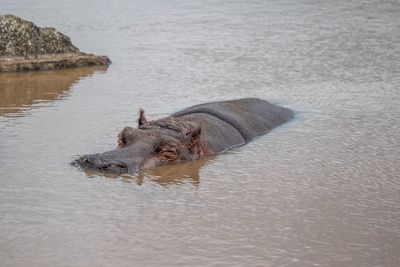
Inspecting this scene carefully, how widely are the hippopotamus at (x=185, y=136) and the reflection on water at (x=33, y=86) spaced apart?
2.66m

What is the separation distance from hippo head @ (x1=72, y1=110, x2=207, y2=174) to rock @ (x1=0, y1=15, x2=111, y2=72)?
5752 mm

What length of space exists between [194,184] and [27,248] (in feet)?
6.76

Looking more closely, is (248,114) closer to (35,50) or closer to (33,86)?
(33,86)

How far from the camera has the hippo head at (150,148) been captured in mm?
7297

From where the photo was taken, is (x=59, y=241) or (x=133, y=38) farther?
(x=133, y=38)

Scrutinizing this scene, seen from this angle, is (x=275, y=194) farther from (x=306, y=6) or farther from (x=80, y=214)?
(x=306, y=6)

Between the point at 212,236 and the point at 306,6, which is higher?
the point at 306,6

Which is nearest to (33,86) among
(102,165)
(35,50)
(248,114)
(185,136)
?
(35,50)

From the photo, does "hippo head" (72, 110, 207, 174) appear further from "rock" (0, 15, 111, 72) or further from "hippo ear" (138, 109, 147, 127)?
"rock" (0, 15, 111, 72)

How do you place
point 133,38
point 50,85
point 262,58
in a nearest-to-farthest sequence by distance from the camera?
point 50,85, point 262,58, point 133,38

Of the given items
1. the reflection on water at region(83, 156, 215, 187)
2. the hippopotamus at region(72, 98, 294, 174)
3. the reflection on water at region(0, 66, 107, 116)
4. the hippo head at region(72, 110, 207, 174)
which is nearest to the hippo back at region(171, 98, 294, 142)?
the hippopotamus at region(72, 98, 294, 174)

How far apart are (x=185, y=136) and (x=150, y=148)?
1.37 ft

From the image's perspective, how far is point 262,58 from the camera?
13.3m

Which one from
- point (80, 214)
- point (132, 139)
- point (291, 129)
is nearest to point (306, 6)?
point (291, 129)
